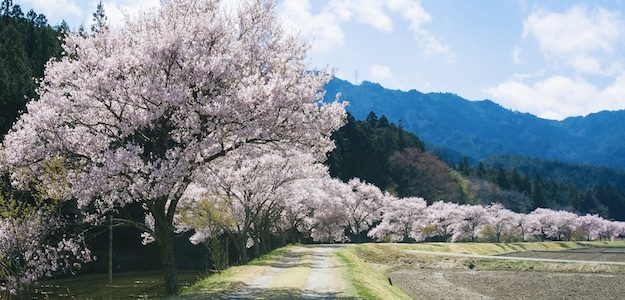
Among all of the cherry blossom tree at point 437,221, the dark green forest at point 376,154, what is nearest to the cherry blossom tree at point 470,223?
the cherry blossom tree at point 437,221

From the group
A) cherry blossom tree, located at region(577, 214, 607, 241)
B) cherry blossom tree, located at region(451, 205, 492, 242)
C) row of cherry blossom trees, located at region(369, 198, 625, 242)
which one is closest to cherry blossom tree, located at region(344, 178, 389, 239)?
row of cherry blossom trees, located at region(369, 198, 625, 242)

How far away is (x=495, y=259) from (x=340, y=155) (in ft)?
214

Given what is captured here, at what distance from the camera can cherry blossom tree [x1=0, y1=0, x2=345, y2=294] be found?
20000mm

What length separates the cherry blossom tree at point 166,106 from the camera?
2000 cm

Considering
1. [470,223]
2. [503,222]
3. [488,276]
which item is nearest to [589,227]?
[503,222]

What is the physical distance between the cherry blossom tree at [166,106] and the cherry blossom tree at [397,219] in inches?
3275

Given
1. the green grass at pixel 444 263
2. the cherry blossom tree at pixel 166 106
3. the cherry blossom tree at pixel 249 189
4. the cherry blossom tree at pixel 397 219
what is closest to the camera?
the cherry blossom tree at pixel 166 106

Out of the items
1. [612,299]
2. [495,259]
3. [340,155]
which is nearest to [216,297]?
[612,299]

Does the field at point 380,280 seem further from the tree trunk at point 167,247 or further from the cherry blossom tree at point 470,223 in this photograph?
the cherry blossom tree at point 470,223

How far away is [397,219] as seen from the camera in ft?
347

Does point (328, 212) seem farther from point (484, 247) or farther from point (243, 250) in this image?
point (243, 250)

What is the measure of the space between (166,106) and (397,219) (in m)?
89.9

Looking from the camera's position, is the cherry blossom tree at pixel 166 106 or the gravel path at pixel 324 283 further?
the gravel path at pixel 324 283

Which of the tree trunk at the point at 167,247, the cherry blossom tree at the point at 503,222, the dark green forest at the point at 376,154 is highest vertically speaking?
the dark green forest at the point at 376,154
